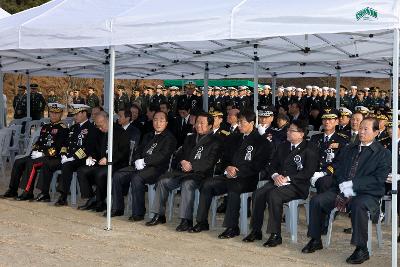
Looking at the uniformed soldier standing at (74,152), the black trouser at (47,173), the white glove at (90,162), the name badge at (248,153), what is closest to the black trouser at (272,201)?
the name badge at (248,153)

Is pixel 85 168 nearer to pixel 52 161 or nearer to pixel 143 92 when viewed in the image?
pixel 52 161

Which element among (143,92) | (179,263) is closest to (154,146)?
(179,263)

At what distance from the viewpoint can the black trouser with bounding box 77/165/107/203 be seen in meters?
8.06

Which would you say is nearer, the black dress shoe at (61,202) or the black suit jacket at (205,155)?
the black suit jacket at (205,155)

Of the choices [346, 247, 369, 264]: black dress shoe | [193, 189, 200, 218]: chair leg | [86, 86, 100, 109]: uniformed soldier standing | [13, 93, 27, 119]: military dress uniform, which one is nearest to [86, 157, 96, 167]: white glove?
[193, 189, 200, 218]: chair leg

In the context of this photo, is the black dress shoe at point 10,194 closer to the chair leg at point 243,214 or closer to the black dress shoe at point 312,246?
the chair leg at point 243,214

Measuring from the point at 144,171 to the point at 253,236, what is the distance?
1804mm

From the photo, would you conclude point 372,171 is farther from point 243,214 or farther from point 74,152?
Answer: point 74,152

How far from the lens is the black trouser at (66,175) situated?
838cm

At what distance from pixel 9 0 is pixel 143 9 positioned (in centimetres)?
3533

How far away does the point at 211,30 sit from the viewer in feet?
19.5

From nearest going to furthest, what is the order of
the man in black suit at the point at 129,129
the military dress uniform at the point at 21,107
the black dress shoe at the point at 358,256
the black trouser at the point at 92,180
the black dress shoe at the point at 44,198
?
the black dress shoe at the point at 358,256
the black trouser at the point at 92,180
the man in black suit at the point at 129,129
the black dress shoe at the point at 44,198
the military dress uniform at the point at 21,107

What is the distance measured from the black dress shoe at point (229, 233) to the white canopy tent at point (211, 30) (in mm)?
1364

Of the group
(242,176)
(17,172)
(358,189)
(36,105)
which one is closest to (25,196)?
(17,172)
